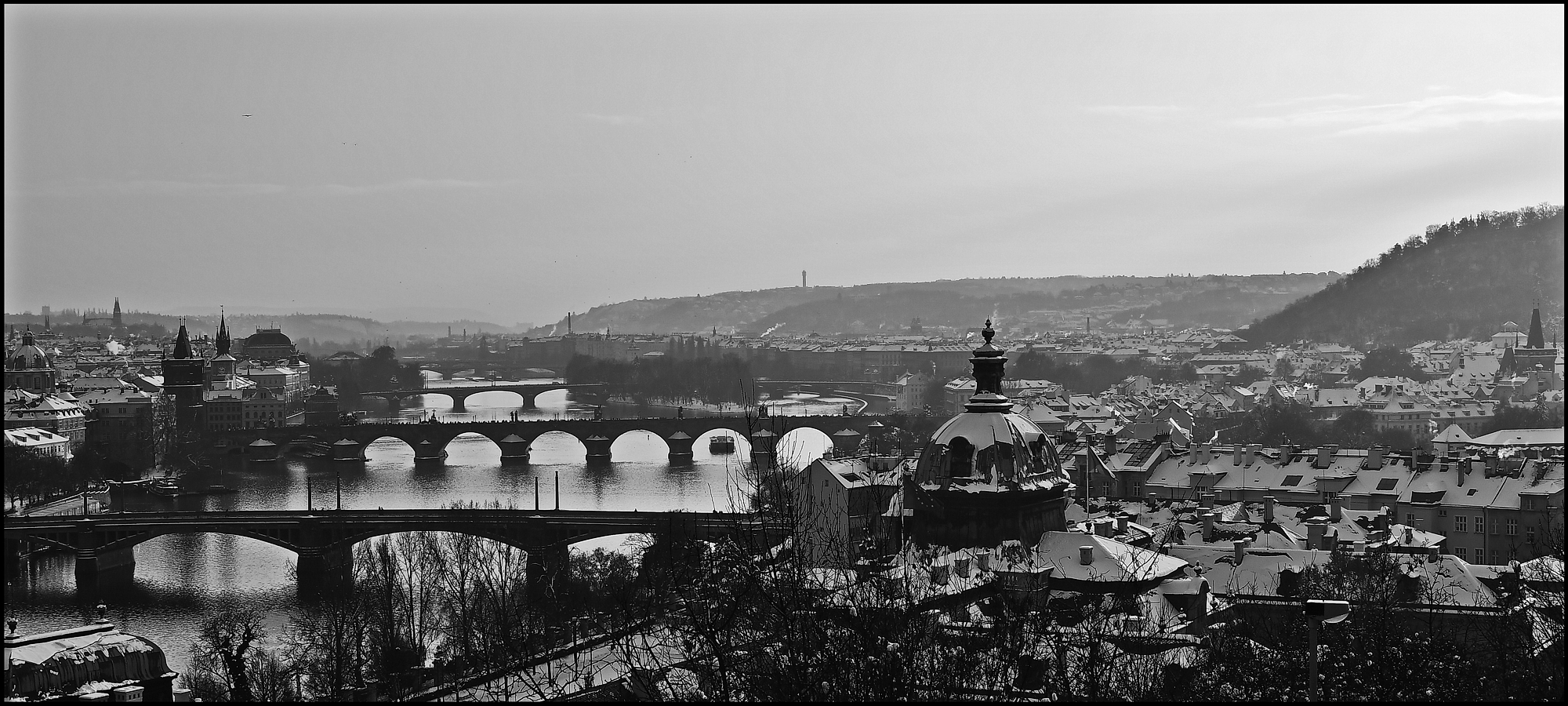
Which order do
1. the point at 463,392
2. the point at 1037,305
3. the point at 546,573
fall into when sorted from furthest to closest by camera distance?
the point at 1037,305 < the point at 463,392 < the point at 546,573

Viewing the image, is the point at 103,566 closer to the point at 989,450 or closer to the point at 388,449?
the point at 989,450

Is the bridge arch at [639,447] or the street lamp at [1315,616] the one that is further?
the bridge arch at [639,447]

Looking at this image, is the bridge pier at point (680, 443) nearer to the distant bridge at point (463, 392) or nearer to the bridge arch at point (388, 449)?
the bridge arch at point (388, 449)

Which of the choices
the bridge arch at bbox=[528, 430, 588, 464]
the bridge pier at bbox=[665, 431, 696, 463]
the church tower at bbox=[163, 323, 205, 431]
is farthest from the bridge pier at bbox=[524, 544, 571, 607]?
the church tower at bbox=[163, 323, 205, 431]

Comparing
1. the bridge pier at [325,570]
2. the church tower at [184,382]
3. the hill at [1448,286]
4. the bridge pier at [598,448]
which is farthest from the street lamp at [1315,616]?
the hill at [1448,286]

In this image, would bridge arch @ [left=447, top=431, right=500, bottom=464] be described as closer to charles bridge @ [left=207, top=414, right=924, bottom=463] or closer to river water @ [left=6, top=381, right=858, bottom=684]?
river water @ [left=6, top=381, right=858, bottom=684]

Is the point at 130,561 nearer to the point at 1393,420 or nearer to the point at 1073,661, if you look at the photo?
the point at 1073,661

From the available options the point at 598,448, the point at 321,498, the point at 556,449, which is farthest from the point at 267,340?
the point at 321,498

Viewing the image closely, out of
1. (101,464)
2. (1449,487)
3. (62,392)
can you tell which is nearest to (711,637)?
(1449,487)
